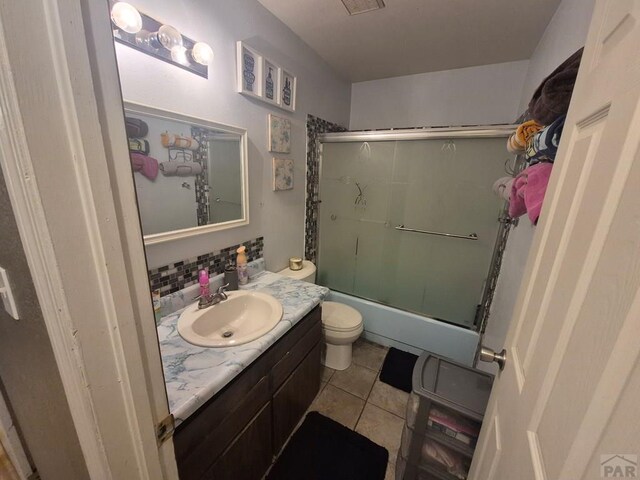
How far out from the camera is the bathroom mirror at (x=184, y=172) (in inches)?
40.4

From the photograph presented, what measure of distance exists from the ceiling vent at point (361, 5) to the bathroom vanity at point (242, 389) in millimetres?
1599

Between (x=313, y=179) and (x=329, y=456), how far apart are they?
1902 mm

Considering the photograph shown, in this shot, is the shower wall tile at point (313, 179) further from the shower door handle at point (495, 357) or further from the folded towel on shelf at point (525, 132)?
the shower door handle at point (495, 357)

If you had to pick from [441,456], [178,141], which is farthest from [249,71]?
[441,456]

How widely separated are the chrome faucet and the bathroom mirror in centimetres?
32

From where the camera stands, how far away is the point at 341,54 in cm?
194

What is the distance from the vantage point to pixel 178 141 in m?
1.13

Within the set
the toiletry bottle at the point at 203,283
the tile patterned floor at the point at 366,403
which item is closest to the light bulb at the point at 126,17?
the toiletry bottle at the point at 203,283

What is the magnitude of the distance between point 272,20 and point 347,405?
8.06 feet

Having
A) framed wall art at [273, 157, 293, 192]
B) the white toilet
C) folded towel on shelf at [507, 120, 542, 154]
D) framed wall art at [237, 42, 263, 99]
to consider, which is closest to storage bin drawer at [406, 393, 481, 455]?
the white toilet

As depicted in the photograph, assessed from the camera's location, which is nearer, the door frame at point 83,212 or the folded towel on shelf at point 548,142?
the door frame at point 83,212

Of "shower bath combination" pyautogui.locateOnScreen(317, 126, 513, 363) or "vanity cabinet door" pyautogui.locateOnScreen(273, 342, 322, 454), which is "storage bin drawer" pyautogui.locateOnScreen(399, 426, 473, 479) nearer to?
"vanity cabinet door" pyautogui.locateOnScreen(273, 342, 322, 454)

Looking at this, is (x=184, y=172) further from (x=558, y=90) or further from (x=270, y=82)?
(x=558, y=90)

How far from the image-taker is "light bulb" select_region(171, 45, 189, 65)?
1.03 meters
